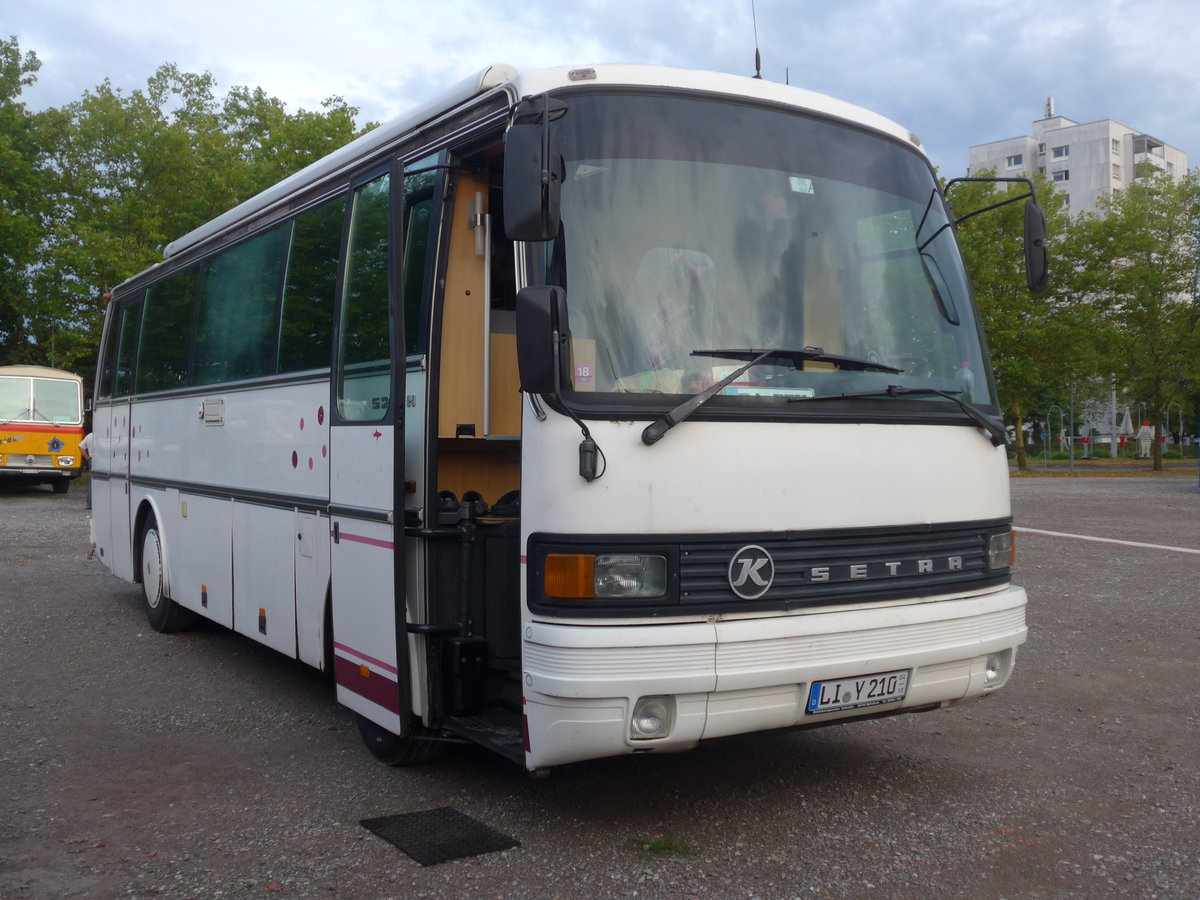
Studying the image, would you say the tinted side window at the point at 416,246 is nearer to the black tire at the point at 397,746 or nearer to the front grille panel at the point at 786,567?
the front grille panel at the point at 786,567

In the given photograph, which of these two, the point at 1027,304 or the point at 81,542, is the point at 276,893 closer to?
the point at 81,542

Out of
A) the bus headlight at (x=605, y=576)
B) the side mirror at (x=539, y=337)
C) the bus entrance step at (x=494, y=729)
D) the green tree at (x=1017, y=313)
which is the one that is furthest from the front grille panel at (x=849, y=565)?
the green tree at (x=1017, y=313)

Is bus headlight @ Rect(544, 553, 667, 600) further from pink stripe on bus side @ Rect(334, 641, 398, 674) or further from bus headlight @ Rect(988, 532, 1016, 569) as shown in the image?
bus headlight @ Rect(988, 532, 1016, 569)

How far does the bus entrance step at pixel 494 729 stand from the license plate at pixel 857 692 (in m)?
1.15

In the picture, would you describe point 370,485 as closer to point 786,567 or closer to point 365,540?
point 365,540

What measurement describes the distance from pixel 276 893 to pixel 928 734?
12.1 feet

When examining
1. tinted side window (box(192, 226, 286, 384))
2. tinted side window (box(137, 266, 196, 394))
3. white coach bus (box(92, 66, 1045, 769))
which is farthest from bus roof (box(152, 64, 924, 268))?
tinted side window (box(137, 266, 196, 394))

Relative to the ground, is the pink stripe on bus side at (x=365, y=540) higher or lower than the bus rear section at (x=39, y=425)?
lower

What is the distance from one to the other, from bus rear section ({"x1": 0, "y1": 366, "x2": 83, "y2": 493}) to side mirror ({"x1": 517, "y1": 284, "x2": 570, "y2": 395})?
25.7m

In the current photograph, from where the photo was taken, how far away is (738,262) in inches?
186

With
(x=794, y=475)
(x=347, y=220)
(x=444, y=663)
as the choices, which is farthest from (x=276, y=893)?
(x=347, y=220)

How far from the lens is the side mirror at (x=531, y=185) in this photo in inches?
163

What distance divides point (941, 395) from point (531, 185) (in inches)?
78.6

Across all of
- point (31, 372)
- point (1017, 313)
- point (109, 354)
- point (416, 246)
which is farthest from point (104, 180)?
point (416, 246)
